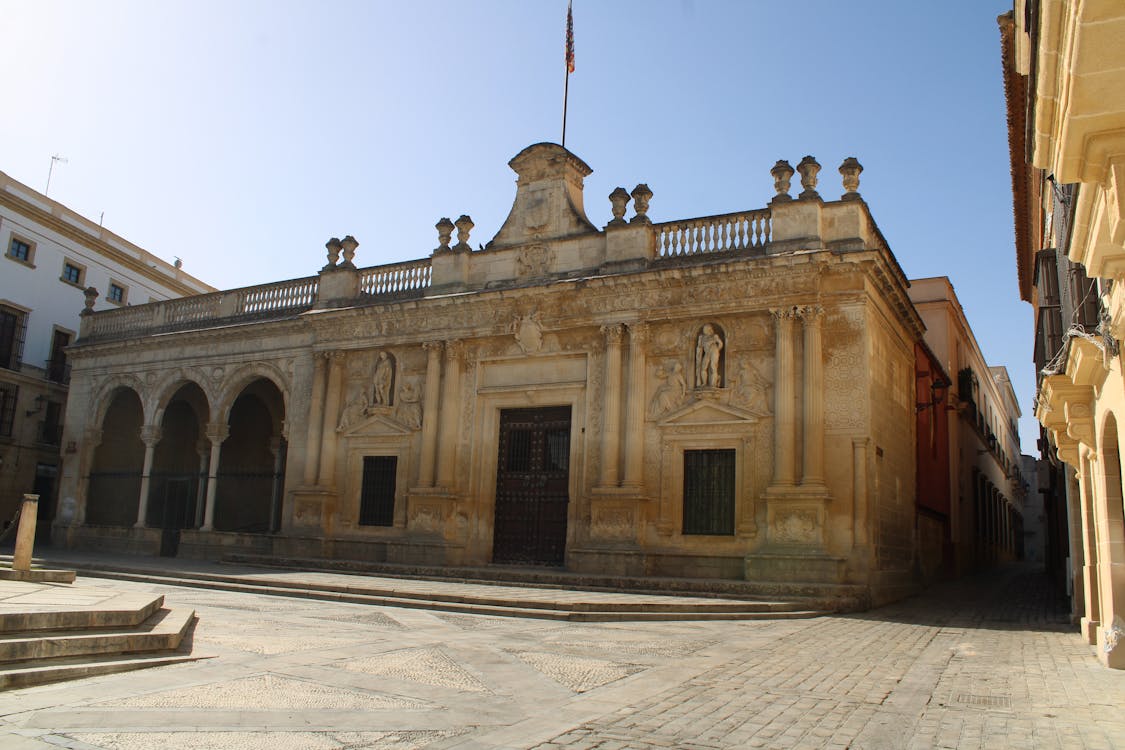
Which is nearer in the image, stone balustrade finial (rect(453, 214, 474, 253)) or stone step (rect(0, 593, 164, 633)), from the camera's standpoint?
stone step (rect(0, 593, 164, 633))

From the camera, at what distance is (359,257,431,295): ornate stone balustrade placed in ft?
74.1

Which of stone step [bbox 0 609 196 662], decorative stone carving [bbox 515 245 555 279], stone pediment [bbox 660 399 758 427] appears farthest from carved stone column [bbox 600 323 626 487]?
stone step [bbox 0 609 196 662]

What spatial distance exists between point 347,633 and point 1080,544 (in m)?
11.0

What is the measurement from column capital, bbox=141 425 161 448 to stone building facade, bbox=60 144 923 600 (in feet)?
0.22

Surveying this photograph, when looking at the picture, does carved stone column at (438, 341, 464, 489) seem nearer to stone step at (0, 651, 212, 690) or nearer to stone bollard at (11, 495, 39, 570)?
stone bollard at (11, 495, 39, 570)

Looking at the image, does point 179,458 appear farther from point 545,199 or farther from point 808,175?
point 808,175

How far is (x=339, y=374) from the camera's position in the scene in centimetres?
2305

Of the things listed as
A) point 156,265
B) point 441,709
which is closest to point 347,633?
point 441,709

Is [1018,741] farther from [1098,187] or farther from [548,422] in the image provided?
[548,422]

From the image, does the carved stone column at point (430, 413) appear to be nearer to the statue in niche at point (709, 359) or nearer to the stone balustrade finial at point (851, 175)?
the statue in niche at point (709, 359)

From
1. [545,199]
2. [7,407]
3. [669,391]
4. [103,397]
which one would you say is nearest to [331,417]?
[545,199]

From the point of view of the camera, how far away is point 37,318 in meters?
31.4

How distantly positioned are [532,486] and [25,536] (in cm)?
1030

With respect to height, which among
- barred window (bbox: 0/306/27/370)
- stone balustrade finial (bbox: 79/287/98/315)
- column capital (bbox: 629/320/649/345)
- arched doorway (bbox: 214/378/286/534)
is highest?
stone balustrade finial (bbox: 79/287/98/315)
